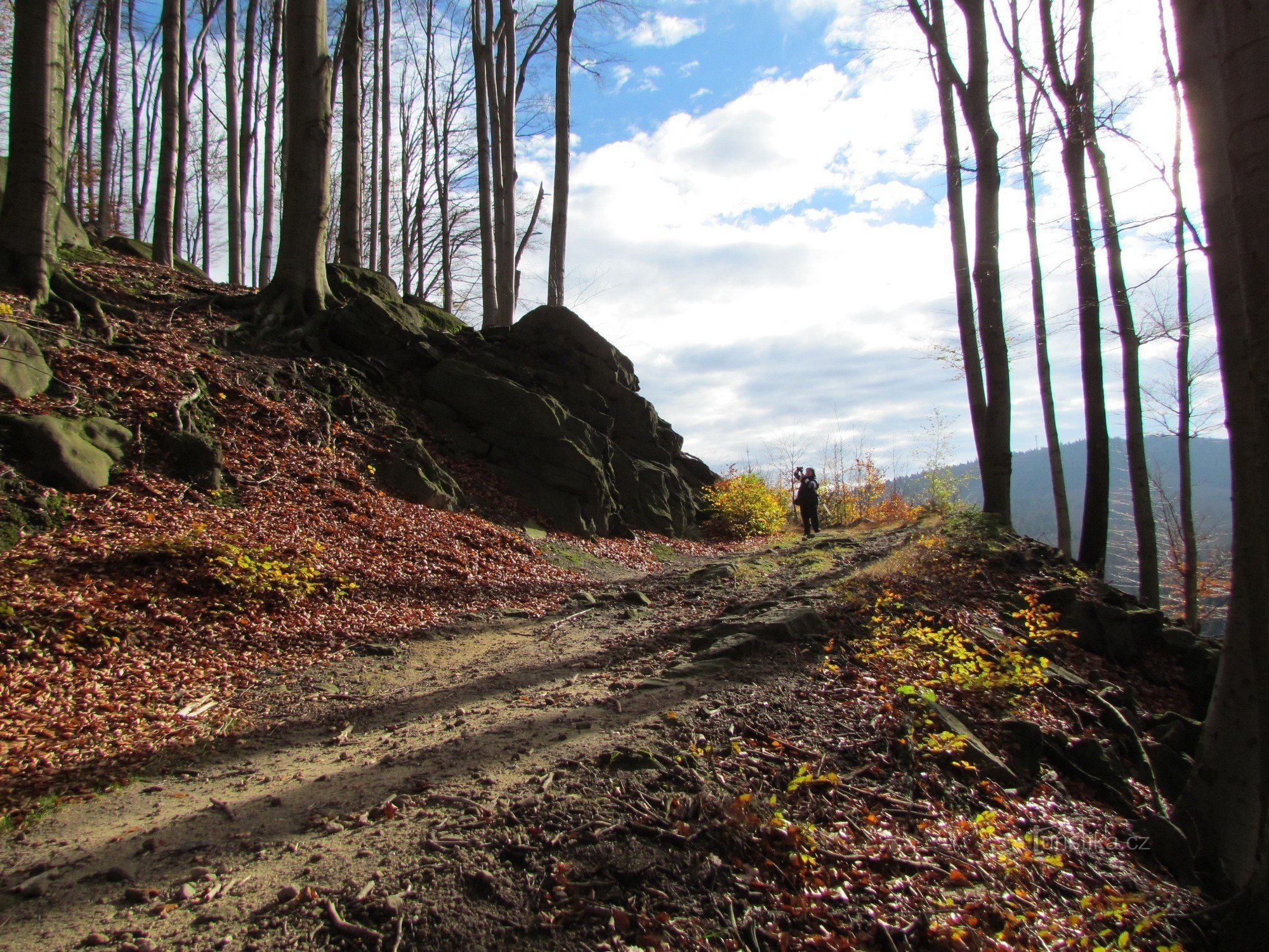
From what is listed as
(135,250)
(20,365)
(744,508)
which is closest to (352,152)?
(135,250)

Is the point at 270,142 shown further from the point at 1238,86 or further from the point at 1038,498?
the point at 1038,498

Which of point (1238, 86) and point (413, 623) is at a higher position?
point (1238, 86)

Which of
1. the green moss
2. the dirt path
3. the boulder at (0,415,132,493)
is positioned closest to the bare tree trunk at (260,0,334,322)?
the boulder at (0,415,132,493)

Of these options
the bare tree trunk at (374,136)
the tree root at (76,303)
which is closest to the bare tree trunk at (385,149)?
the bare tree trunk at (374,136)

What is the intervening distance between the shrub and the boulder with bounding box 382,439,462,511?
7.80 meters

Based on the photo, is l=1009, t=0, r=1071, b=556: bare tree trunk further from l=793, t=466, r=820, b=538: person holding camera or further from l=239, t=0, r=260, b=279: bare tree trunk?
l=239, t=0, r=260, b=279: bare tree trunk

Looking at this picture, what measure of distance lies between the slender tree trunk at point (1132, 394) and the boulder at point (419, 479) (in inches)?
437

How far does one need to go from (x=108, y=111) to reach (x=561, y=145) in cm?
1826

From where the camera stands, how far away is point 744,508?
55.7ft

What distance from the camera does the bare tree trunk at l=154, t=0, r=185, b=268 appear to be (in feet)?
47.5

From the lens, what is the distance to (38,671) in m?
4.31

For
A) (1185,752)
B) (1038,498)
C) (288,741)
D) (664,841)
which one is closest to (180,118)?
(288,741)

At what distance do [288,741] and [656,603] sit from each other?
4.57m

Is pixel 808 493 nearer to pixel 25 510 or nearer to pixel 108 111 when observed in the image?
pixel 25 510
